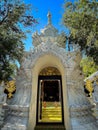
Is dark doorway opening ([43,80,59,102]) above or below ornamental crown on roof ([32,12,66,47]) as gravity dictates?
below

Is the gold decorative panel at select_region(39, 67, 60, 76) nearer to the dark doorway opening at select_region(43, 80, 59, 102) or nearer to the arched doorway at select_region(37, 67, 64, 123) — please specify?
the arched doorway at select_region(37, 67, 64, 123)

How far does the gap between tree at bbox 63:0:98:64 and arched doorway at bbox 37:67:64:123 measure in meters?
2.15

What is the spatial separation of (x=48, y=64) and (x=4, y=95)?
266cm

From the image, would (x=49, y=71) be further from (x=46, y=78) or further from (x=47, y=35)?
(x=47, y=35)

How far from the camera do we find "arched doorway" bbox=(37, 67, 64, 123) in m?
7.44

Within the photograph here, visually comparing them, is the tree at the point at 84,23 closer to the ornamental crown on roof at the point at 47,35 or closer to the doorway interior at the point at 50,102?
the ornamental crown on roof at the point at 47,35

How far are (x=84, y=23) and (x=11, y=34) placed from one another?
309cm

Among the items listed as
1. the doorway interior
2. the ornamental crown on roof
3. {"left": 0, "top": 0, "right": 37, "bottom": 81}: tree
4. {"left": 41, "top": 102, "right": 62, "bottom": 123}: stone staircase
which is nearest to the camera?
{"left": 0, "top": 0, "right": 37, "bottom": 81}: tree

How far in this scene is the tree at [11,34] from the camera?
5.23 m

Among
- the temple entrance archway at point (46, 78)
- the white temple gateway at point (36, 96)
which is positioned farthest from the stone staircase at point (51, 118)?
the temple entrance archway at point (46, 78)

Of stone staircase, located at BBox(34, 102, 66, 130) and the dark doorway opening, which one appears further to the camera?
the dark doorway opening

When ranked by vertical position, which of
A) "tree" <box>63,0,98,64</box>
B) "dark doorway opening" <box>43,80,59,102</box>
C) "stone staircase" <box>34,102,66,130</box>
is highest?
"tree" <box>63,0,98,64</box>

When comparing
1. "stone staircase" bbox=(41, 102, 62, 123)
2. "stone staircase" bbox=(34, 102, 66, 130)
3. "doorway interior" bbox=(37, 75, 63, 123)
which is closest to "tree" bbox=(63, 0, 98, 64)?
"doorway interior" bbox=(37, 75, 63, 123)

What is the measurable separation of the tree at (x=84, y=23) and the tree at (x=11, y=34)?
166 centimetres
